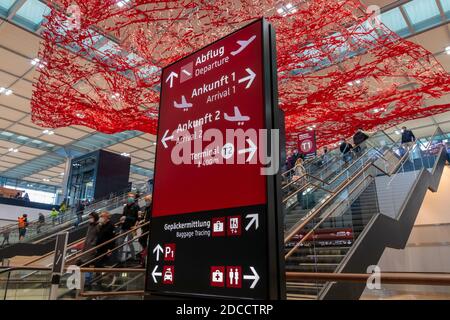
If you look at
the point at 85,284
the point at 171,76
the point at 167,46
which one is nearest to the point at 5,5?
the point at 167,46

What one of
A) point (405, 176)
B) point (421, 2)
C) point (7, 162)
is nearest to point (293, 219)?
point (405, 176)

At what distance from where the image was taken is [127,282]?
17.5 feet

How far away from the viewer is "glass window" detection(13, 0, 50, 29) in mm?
10353

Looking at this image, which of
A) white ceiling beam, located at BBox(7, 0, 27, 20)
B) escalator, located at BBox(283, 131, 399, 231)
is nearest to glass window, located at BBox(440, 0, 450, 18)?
escalator, located at BBox(283, 131, 399, 231)

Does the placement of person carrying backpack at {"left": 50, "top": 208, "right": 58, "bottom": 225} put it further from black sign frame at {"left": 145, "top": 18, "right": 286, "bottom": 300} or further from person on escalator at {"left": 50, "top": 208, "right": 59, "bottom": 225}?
black sign frame at {"left": 145, "top": 18, "right": 286, "bottom": 300}

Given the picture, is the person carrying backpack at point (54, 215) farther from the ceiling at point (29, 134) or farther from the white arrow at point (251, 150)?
the white arrow at point (251, 150)

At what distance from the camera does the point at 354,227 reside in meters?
5.85

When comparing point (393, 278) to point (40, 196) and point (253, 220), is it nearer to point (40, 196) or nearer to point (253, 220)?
point (253, 220)

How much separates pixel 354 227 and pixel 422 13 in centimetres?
812
